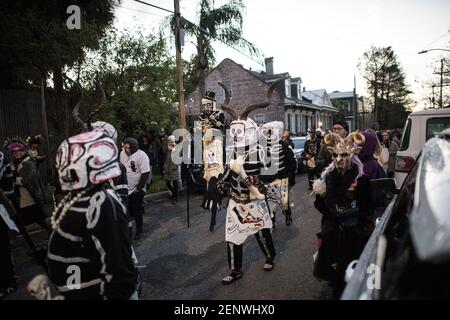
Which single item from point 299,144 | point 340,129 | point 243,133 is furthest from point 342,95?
point 243,133

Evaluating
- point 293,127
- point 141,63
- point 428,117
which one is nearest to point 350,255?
point 428,117

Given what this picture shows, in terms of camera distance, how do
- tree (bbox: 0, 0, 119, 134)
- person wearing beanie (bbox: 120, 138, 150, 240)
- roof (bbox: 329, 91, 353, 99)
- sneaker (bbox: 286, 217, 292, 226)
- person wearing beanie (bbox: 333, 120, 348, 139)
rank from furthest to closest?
roof (bbox: 329, 91, 353, 99) → tree (bbox: 0, 0, 119, 134) → sneaker (bbox: 286, 217, 292, 226) → person wearing beanie (bbox: 120, 138, 150, 240) → person wearing beanie (bbox: 333, 120, 348, 139)

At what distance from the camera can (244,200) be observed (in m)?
4.54

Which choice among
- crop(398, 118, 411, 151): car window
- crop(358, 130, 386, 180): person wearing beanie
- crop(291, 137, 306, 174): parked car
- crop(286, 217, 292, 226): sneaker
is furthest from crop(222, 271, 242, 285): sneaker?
crop(291, 137, 306, 174): parked car

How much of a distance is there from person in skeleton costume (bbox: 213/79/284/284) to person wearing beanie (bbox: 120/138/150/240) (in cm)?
218

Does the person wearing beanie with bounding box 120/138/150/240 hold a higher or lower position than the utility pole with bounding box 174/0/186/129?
lower

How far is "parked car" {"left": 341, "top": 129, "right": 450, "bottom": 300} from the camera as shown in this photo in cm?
110

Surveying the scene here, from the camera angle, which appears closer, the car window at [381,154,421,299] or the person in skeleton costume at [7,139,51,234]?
the car window at [381,154,421,299]

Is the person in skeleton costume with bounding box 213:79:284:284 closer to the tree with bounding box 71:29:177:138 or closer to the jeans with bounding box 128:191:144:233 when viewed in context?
the jeans with bounding box 128:191:144:233

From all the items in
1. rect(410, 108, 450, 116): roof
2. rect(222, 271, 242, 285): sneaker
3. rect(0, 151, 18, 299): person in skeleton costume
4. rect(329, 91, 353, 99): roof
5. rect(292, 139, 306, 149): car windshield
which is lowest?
rect(222, 271, 242, 285): sneaker

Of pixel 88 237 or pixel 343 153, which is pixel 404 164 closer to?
pixel 343 153

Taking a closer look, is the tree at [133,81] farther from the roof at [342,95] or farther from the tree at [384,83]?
the roof at [342,95]

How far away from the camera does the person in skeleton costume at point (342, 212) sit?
10.2 feet
